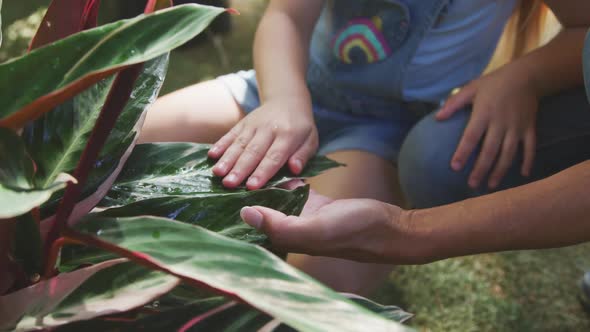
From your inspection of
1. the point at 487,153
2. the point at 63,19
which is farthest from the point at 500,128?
the point at 63,19

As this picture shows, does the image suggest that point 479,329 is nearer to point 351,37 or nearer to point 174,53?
point 351,37

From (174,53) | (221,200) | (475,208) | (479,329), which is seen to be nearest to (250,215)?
(221,200)

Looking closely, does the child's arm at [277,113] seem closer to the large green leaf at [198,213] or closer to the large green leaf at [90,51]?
the large green leaf at [198,213]

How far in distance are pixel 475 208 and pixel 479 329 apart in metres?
0.50

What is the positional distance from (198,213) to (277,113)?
352mm

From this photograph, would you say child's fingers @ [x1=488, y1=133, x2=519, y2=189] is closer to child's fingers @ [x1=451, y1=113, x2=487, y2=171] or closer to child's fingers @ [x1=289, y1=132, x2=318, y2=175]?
child's fingers @ [x1=451, y1=113, x2=487, y2=171]

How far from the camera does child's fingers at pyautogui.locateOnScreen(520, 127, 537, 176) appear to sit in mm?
865

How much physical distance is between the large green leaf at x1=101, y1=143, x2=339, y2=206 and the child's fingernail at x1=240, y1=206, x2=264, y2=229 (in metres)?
0.06

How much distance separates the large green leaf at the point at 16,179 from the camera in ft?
1.02

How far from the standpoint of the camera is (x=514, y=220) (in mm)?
625

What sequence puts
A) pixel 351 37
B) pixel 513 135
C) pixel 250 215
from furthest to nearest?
pixel 351 37, pixel 513 135, pixel 250 215

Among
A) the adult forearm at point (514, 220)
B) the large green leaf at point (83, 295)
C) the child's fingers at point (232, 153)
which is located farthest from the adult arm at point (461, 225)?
the large green leaf at point (83, 295)

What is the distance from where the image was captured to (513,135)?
2.84 feet

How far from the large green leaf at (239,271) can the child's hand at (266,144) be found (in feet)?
0.76
